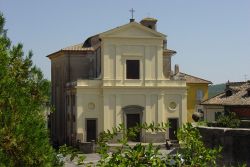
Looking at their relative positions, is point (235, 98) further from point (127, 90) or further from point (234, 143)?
point (234, 143)

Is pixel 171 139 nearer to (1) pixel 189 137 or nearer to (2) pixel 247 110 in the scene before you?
(2) pixel 247 110

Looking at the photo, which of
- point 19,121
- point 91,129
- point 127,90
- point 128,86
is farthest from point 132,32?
point 19,121

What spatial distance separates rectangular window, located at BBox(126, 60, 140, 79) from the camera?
3609 cm

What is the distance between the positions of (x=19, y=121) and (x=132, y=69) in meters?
30.3

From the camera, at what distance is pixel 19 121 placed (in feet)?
19.6

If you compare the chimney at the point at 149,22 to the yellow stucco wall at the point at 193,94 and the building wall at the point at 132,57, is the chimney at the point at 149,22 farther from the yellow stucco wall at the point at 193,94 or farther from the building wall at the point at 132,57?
the yellow stucco wall at the point at 193,94

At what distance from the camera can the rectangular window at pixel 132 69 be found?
36.1m

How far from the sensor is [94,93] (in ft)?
116

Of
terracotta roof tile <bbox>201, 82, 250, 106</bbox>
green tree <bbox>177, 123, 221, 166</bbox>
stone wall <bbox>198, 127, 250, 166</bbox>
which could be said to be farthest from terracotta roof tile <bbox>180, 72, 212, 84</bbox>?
green tree <bbox>177, 123, 221, 166</bbox>

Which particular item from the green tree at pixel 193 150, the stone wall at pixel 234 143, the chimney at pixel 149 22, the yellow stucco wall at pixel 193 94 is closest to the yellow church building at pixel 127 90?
the chimney at pixel 149 22

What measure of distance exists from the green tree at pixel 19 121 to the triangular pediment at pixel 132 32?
2876 centimetres

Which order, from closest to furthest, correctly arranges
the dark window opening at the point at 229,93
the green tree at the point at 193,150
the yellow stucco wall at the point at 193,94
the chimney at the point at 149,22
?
the green tree at the point at 193,150
the dark window opening at the point at 229,93
the chimney at the point at 149,22
the yellow stucco wall at the point at 193,94

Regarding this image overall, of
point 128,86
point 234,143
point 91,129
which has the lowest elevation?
point 91,129

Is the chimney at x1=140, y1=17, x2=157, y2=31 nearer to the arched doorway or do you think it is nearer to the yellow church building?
the yellow church building
